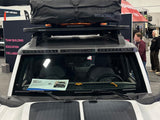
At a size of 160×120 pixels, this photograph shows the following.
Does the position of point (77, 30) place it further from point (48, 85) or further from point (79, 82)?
point (48, 85)

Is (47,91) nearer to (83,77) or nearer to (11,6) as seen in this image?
(83,77)

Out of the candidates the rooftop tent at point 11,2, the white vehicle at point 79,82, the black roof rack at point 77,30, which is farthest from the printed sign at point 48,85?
the rooftop tent at point 11,2

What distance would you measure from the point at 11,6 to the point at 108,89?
107 ft

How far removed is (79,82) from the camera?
125 inches

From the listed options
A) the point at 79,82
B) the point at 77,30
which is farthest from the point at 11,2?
the point at 79,82

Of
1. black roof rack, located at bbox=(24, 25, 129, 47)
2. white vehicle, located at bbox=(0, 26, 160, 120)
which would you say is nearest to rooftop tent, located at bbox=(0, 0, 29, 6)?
black roof rack, located at bbox=(24, 25, 129, 47)

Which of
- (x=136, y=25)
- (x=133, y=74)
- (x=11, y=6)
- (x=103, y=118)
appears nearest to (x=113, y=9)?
(x=133, y=74)

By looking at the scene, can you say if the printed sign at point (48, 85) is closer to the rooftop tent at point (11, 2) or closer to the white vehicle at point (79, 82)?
the white vehicle at point (79, 82)

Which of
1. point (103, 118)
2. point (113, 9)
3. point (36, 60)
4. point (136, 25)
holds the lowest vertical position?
point (136, 25)

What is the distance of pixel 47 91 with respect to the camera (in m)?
2.92

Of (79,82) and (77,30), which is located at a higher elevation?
(77,30)

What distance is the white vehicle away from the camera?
254 cm

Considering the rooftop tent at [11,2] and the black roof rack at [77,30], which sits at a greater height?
the black roof rack at [77,30]

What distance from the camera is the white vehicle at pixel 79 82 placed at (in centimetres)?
254
